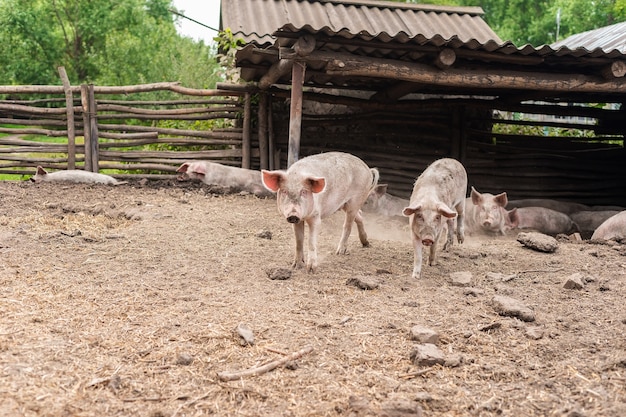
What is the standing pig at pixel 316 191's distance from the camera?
186 inches

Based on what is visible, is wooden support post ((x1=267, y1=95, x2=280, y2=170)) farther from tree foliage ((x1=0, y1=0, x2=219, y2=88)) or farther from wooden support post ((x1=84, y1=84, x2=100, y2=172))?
tree foliage ((x1=0, y1=0, x2=219, y2=88))

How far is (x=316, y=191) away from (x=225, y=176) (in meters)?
5.36

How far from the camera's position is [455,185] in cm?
596

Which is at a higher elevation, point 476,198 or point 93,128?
point 93,128

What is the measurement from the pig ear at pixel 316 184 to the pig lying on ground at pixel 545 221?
4.78 metres

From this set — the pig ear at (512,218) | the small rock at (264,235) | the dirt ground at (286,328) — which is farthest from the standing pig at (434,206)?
the pig ear at (512,218)

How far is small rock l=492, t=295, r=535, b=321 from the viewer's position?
3963mm

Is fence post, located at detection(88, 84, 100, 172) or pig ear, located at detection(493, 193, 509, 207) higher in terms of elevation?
fence post, located at detection(88, 84, 100, 172)

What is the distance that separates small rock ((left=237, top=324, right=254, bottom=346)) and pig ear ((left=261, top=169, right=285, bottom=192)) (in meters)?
1.46

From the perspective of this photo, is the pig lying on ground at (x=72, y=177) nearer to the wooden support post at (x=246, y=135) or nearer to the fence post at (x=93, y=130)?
the fence post at (x=93, y=130)

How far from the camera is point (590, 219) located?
9.13 meters

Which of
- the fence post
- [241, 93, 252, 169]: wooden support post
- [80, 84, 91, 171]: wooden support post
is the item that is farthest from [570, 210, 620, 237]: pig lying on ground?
[80, 84, 91, 171]: wooden support post

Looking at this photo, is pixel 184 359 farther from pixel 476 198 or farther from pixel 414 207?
pixel 476 198

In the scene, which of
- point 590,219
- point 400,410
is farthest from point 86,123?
point 400,410
